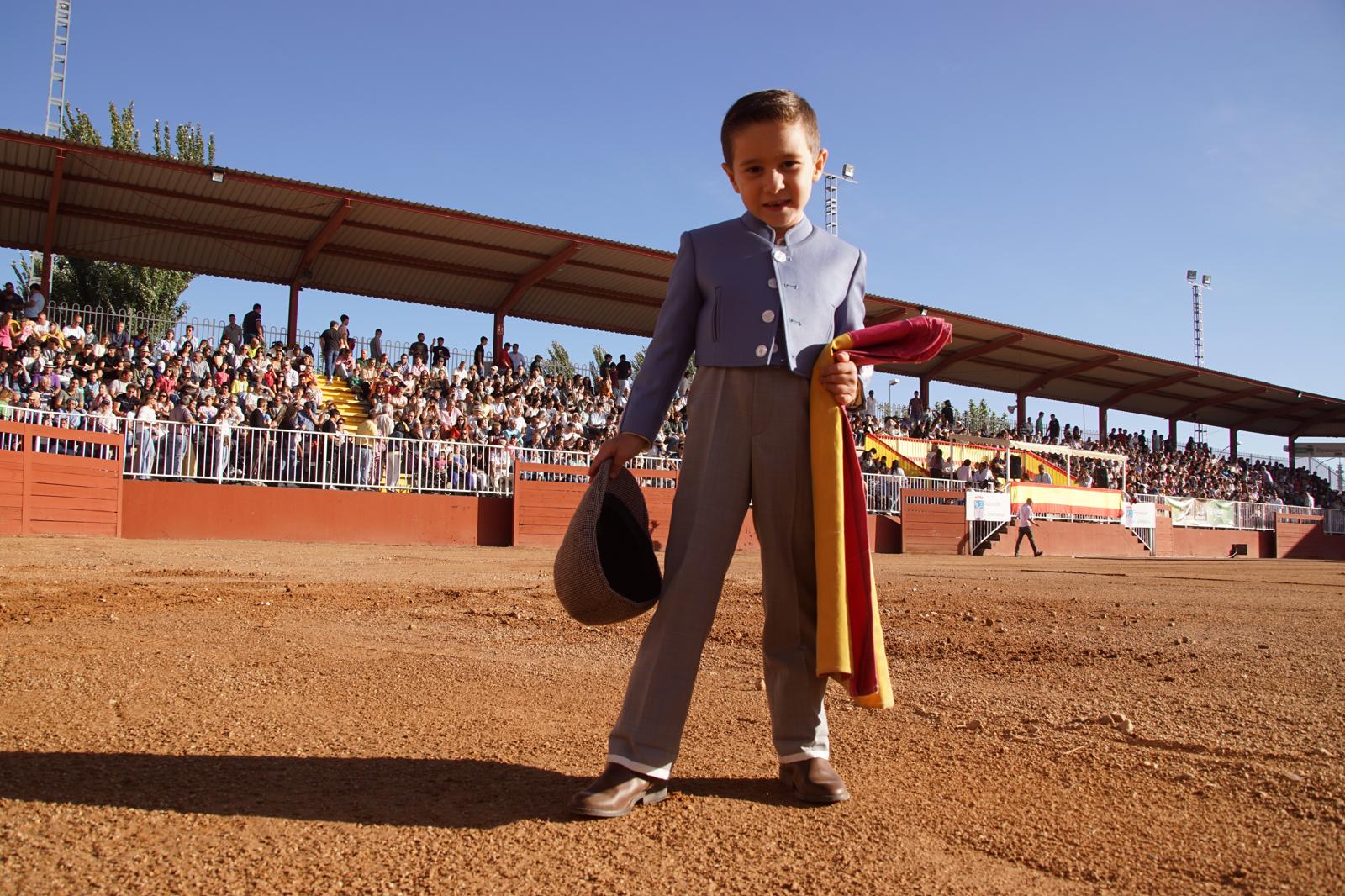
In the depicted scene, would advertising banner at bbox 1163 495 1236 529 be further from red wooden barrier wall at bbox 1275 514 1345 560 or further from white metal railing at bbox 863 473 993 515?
white metal railing at bbox 863 473 993 515

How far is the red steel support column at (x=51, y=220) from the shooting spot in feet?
57.2

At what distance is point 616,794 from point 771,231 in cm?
153

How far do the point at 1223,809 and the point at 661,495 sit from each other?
17.5 m

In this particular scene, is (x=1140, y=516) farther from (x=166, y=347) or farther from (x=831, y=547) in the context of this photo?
(x=831, y=547)

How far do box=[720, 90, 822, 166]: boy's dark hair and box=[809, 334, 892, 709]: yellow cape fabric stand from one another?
1.98 feet

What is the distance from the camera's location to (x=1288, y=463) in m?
43.8

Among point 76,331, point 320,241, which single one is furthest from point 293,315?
point 76,331

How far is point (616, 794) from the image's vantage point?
2326 mm

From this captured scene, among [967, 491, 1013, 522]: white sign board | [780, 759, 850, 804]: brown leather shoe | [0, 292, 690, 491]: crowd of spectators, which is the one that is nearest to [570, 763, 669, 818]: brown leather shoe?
[780, 759, 850, 804]: brown leather shoe

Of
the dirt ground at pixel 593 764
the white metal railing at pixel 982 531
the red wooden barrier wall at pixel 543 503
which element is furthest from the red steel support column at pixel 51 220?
the white metal railing at pixel 982 531

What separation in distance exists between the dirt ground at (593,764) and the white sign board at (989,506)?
1969 cm

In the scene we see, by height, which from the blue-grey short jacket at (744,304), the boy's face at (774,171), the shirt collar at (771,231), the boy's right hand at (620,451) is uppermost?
the boy's face at (774,171)

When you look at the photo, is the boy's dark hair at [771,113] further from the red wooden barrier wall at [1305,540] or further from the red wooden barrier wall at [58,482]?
the red wooden barrier wall at [1305,540]

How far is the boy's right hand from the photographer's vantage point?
264cm
